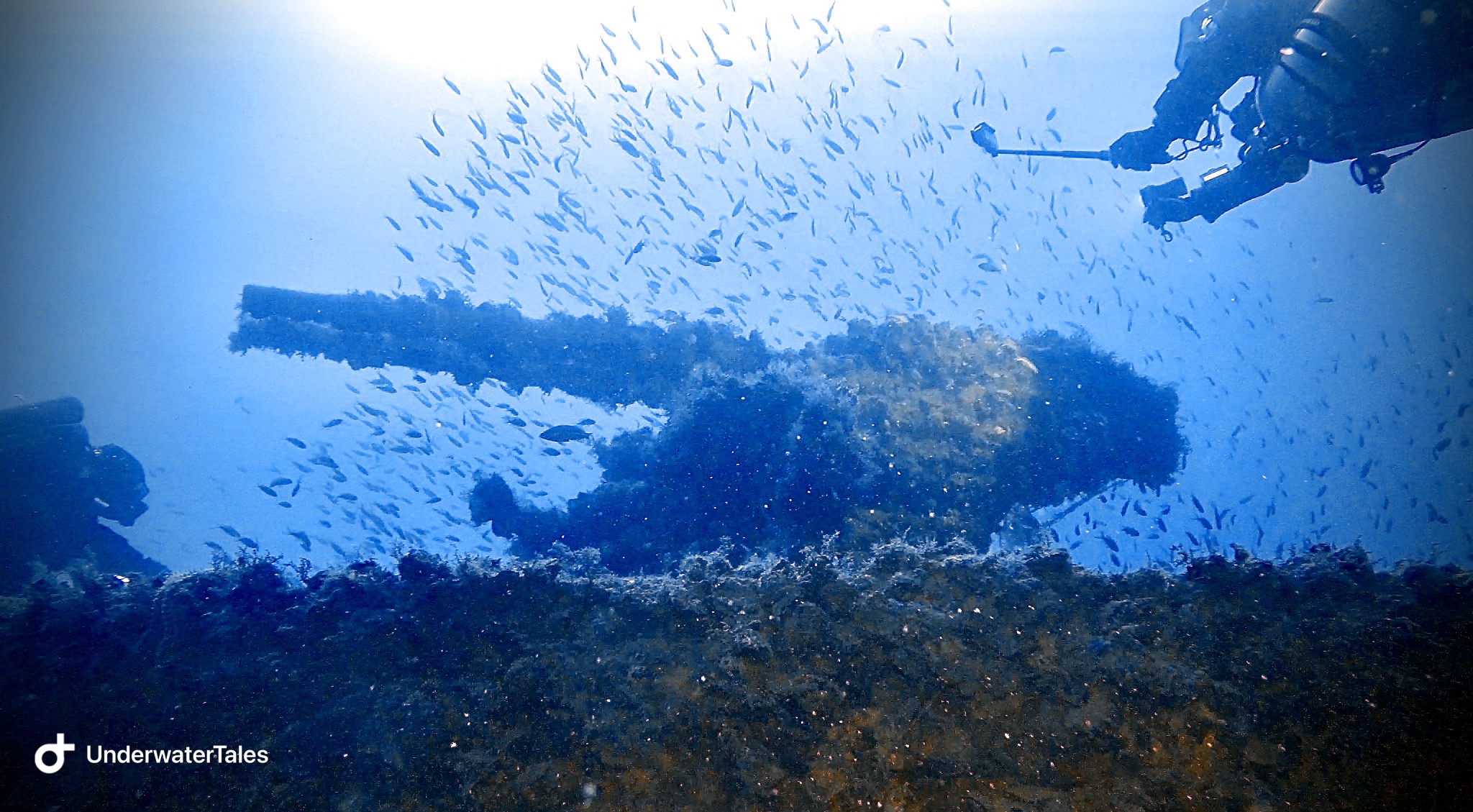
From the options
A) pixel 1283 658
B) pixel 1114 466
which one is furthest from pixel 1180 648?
pixel 1114 466

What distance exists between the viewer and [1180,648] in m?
3.96

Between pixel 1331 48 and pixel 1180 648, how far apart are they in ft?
Result: 23.5

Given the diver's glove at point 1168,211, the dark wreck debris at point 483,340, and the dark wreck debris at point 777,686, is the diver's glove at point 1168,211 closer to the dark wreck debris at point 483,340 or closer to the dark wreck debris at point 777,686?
the dark wreck debris at point 777,686

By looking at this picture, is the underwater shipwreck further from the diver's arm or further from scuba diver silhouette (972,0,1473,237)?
the diver's arm

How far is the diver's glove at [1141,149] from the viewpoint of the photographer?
8812 millimetres

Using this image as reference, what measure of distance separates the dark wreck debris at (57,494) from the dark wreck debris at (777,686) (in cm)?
1147

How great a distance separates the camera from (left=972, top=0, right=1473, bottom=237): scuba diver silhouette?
615 centimetres

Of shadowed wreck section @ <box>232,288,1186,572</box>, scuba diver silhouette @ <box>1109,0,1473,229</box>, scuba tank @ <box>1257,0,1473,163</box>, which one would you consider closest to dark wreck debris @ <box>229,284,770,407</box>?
shadowed wreck section @ <box>232,288,1186,572</box>

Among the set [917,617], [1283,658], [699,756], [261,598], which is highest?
[261,598]

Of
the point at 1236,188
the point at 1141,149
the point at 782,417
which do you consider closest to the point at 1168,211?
the point at 1236,188

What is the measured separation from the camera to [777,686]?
3.87 metres

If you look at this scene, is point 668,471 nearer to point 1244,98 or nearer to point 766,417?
point 766,417

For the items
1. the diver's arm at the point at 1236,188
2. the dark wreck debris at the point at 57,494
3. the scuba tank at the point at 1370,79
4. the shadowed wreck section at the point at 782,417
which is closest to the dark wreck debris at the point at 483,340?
the shadowed wreck section at the point at 782,417

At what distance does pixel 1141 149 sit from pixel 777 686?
970cm
